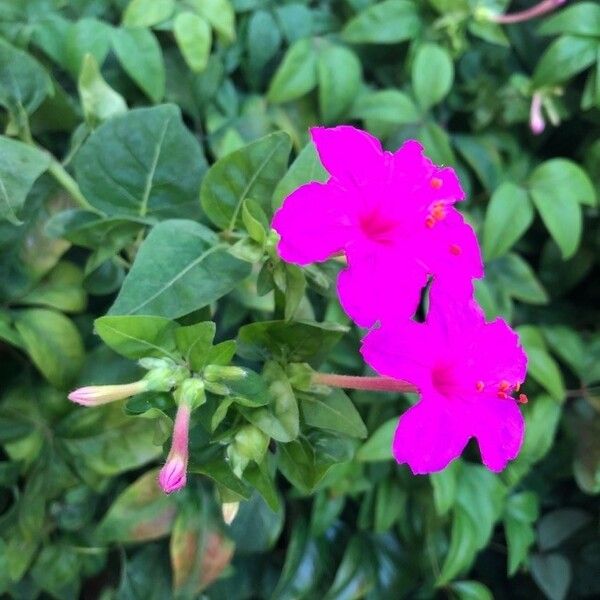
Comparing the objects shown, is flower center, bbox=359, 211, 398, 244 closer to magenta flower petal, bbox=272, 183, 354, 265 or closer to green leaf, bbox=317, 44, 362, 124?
magenta flower petal, bbox=272, 183, 354, 265

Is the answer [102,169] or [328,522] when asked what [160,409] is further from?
[328,522]

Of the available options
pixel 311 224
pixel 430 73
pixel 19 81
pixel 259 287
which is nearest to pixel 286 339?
pixel 259 287

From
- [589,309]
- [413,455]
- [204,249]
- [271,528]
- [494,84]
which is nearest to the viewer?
[413,455]

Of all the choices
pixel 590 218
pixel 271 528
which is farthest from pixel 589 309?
pixel 271 528

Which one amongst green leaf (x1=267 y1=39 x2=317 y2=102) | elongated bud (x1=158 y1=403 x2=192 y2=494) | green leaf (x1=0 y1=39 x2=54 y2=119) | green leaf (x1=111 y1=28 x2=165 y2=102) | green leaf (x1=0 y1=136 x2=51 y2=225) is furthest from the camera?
green leaf (x1=267 y1=39 x2=317 y2=102)

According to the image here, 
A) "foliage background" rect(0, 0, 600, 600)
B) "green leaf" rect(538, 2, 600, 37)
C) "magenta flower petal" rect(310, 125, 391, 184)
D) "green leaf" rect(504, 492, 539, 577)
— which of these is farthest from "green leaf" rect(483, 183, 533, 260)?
"magenta flower petal" rect(310, 125, 391, 184)

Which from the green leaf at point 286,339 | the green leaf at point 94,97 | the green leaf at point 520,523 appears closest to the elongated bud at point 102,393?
the green leaf at point 286,339

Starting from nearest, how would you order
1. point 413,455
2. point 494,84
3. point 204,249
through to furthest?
point 413,455
point 204,249
point 494,84
